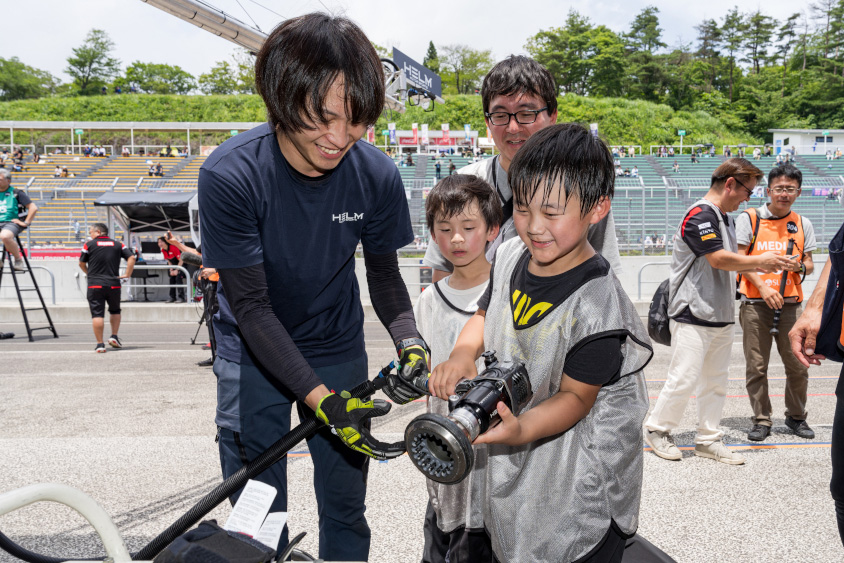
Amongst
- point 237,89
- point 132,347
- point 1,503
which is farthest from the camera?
point 237,89

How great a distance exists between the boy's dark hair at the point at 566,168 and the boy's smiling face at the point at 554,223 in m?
0.01

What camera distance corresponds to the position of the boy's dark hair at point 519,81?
2752 millimetres

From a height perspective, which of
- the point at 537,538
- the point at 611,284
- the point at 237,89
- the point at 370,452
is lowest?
the point at 537,538

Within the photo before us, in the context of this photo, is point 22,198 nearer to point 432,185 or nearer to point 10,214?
point 10,214

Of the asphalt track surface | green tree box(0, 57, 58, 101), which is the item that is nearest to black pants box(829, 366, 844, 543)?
the asphalt track surface

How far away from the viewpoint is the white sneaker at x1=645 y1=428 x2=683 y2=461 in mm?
4680

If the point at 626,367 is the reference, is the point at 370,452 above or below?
below

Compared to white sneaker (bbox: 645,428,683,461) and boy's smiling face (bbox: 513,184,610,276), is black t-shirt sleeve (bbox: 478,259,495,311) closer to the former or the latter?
boy's smiling face (bbox: 513,184,610,276)

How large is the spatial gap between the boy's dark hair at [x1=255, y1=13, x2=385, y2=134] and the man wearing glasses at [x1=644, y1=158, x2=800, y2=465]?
3.50 metres

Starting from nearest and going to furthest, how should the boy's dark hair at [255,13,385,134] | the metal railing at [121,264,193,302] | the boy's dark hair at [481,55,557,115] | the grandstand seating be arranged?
the boy's dark hair at [255,13,385,134], the boy's dark hair at [481,55,557,115], the metal railing at [121,264,193,302], the grandstand seating

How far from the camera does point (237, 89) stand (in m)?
96.9

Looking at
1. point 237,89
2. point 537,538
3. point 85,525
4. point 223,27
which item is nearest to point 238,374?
point 537,538

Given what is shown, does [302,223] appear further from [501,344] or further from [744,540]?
[744,540]

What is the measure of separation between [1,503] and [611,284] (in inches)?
59.8
